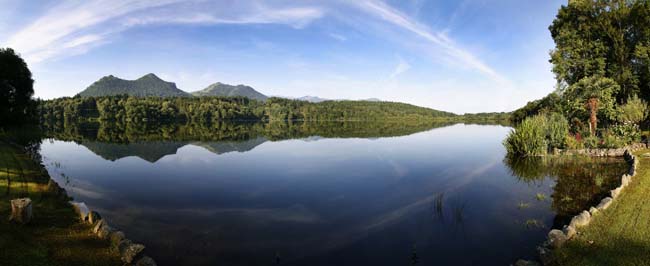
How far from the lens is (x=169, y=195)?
18297 millimetres

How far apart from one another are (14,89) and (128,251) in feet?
164

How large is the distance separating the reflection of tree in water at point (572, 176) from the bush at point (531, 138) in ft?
4.56

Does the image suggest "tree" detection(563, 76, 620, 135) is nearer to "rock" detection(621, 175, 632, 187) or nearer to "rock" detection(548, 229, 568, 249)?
"rock" detection(621, 175, 632, 187)

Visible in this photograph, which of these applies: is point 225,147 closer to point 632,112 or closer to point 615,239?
point 615,239

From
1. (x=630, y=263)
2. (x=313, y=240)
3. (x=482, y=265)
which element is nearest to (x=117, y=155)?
(x=313, y=240)

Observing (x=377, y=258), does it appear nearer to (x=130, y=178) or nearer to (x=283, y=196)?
(x=283, y=196)

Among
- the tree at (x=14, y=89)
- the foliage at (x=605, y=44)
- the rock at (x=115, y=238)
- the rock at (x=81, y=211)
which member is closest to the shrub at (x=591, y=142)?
the foliage at (x=605, y=44)

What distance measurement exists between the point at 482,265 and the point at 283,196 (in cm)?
1101

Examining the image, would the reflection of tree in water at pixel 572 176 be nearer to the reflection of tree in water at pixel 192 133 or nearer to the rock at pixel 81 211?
the rock at pixel 81 211

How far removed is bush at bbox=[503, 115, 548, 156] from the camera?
32.2m

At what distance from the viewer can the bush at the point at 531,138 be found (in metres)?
32.2

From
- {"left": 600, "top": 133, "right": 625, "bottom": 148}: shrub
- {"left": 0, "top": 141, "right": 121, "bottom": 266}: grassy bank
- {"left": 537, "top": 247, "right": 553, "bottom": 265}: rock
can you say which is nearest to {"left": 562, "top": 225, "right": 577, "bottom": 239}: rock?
{"left": 537, "top": 247, "right": 553, "bottom": 265}: rock

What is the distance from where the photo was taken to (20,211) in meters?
11.0

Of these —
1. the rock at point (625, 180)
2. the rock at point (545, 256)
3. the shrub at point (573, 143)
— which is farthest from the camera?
the shrub at point (573, 143)
